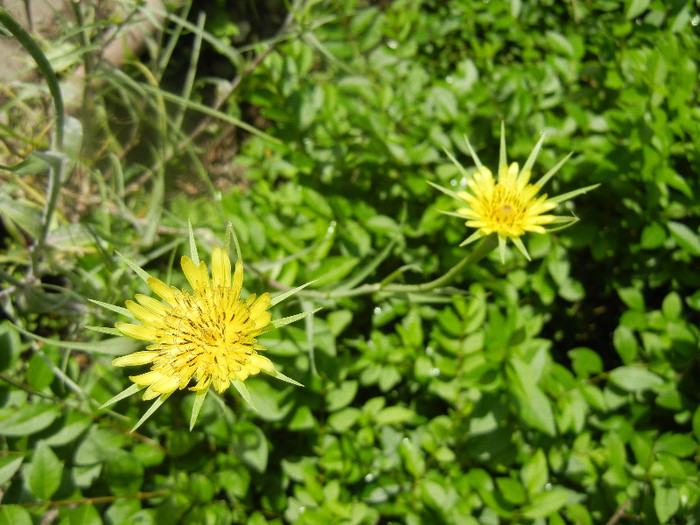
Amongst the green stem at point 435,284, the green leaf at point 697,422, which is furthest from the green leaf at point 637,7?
the green leaf at point 697,422

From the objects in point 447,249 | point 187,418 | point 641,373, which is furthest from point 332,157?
point 641,373

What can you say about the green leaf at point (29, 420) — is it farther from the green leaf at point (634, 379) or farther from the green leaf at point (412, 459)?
the green leaf at point (634, 379)

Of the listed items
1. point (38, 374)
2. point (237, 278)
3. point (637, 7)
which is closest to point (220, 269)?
point (237, 278)

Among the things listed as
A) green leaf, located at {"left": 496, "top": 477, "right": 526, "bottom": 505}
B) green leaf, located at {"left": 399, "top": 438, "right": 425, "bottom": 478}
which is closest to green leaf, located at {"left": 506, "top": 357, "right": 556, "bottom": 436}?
green leaf, located at {"left": 496, "top": 477, "right": 526, "bottom": 505}

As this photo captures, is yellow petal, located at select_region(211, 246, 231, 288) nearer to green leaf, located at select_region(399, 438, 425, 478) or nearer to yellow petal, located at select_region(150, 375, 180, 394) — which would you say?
yellow petal, located at select_region(150, 375, 180, 394)

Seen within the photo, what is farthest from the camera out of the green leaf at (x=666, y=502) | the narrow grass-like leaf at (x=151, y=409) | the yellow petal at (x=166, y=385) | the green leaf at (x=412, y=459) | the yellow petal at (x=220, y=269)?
the green leaf at (x=412, y=459)

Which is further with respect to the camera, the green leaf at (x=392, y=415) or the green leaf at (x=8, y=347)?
the green leaf at (x=392, y=415)
